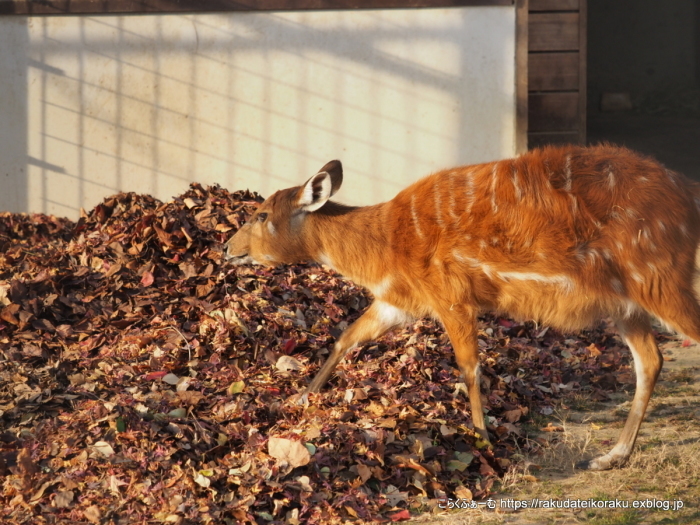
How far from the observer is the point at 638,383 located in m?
4.59

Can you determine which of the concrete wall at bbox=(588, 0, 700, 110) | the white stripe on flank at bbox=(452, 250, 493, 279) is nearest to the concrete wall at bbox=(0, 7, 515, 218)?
the white stripe on flank at bbox=(452, 250, 493, 279)

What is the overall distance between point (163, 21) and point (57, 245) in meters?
2.22

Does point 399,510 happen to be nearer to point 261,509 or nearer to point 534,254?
point 261,509

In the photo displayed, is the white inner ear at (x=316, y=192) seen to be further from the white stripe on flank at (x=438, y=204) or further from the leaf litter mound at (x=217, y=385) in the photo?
the leaf litter mound at (x=217, y=385)

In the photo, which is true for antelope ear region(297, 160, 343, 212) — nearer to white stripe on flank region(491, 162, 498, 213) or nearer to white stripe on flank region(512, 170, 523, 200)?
white stripe on flank region(491, 162, 498, 213)

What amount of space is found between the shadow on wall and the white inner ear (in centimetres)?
391

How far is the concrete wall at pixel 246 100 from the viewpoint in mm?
7633

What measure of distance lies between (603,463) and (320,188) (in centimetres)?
211

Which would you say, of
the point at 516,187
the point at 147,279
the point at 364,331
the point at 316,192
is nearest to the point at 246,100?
the point at 147,279

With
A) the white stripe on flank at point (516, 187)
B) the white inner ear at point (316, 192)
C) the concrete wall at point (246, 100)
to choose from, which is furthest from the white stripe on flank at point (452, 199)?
the concrete wall at point (246, 100)

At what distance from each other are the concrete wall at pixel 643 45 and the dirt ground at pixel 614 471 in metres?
11.4

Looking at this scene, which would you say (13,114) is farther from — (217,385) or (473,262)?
(473,262)

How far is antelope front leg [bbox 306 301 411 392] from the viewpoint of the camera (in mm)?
4898

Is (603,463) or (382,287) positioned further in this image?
(382,287)
